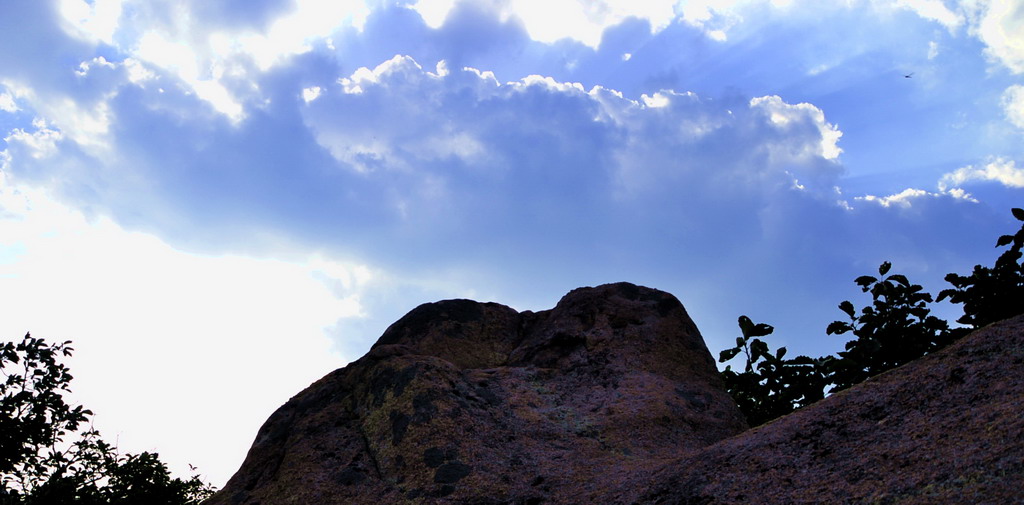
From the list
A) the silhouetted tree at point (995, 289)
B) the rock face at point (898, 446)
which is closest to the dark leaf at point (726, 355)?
the silhouetted tree at point (995, 289)

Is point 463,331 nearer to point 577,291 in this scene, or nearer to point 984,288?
point 577,291

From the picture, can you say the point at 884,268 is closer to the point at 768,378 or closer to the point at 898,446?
the point at 768,378

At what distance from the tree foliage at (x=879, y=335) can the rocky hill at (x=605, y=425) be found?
109 inches

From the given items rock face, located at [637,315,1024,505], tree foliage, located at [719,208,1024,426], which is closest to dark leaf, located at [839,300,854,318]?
tree foliage, located at [719,208,1024,426]

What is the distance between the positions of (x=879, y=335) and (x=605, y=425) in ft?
21.7

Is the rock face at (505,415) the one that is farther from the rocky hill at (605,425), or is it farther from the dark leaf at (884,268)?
the dark leaf at (884,268)

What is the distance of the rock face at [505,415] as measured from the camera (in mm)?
9094

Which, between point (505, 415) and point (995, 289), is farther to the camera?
point (995, 289)

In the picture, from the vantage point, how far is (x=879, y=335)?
1370cm

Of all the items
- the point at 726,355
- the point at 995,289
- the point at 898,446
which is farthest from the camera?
the point at 726,355

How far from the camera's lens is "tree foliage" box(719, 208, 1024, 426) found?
42.8ft

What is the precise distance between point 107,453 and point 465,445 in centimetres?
978

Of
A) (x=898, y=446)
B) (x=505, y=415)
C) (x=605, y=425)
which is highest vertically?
(x=505, y=415)

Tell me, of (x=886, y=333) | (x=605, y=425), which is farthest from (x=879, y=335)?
(x=605, y=425)
